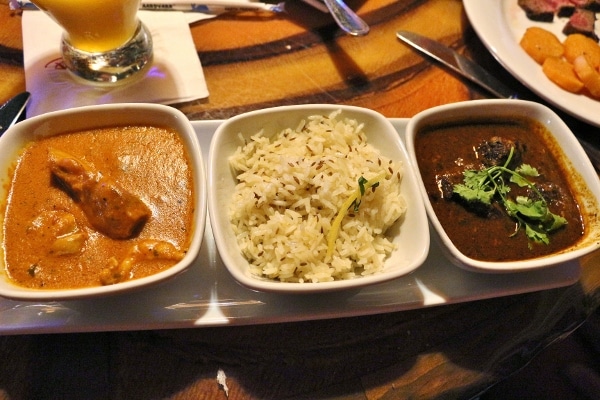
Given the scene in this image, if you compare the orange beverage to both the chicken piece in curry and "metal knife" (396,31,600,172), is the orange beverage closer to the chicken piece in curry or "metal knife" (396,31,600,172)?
the chicken piece in curry

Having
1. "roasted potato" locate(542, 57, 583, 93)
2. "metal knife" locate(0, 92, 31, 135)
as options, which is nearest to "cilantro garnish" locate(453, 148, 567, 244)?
"roasted potato" locate(542, 57, 583, 93)

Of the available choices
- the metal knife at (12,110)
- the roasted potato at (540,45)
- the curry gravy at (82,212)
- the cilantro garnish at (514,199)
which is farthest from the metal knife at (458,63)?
the metal knife at (12,110)

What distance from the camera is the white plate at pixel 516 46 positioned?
2.40 m

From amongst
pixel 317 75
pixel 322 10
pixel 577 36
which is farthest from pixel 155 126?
pixel 577 36

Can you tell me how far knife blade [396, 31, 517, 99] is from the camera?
2.54 metres

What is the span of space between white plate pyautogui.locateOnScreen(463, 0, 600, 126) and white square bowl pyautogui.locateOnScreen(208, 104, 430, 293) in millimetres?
967

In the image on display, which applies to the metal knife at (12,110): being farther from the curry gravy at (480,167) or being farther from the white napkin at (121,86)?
the curry gravy at (480,167)

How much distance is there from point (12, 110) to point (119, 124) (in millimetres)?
563

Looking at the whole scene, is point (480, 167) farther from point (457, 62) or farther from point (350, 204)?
point (457, 62)

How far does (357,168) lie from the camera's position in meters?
1.85

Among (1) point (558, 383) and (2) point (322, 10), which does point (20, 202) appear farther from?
(1) point (558, 383)

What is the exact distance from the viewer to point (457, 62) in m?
2.59

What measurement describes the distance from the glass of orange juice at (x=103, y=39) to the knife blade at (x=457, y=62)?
1367mm

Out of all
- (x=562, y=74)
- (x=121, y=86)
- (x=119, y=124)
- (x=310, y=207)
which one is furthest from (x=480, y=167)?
(x=121, y=86)
